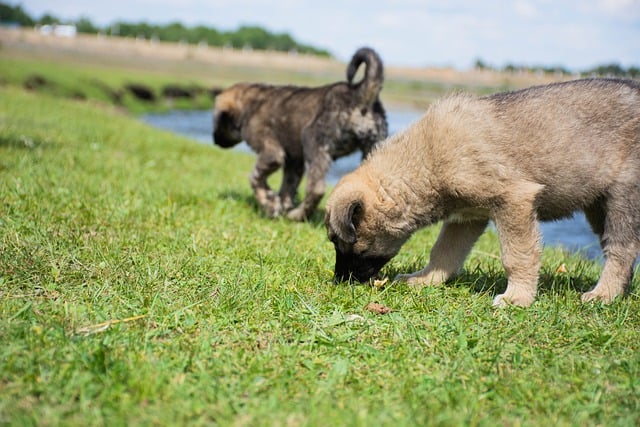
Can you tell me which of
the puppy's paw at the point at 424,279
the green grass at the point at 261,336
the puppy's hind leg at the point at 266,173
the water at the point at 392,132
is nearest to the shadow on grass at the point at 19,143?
the water at the point at 392,132

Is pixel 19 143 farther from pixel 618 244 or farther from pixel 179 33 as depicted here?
pixel 179 33

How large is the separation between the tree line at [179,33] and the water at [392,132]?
5341 cm

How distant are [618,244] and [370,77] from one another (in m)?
3.25

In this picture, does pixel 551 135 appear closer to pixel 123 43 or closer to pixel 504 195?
pixel 504 195

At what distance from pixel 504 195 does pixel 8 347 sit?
332 cm

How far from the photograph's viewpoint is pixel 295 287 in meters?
4.78

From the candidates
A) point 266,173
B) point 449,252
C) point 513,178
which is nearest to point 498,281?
point 449,252

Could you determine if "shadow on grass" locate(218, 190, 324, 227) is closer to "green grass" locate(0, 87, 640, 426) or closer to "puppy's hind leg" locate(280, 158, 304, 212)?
"puppy's hind leg" locate(280, 158, 304, 212)

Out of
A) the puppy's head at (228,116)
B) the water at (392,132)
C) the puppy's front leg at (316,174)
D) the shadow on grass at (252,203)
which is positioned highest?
the puppy's head at (228,116)

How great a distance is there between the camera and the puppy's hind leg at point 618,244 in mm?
4859

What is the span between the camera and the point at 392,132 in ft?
22.6

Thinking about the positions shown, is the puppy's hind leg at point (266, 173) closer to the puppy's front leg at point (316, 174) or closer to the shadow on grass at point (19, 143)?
the puppy's front leg at point (316, 174)

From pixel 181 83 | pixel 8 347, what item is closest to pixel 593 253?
pixel 8 347

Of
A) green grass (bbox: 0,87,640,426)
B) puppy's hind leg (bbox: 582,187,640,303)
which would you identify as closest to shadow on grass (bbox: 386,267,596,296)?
green grass (bbox: 0,87,640,426)
